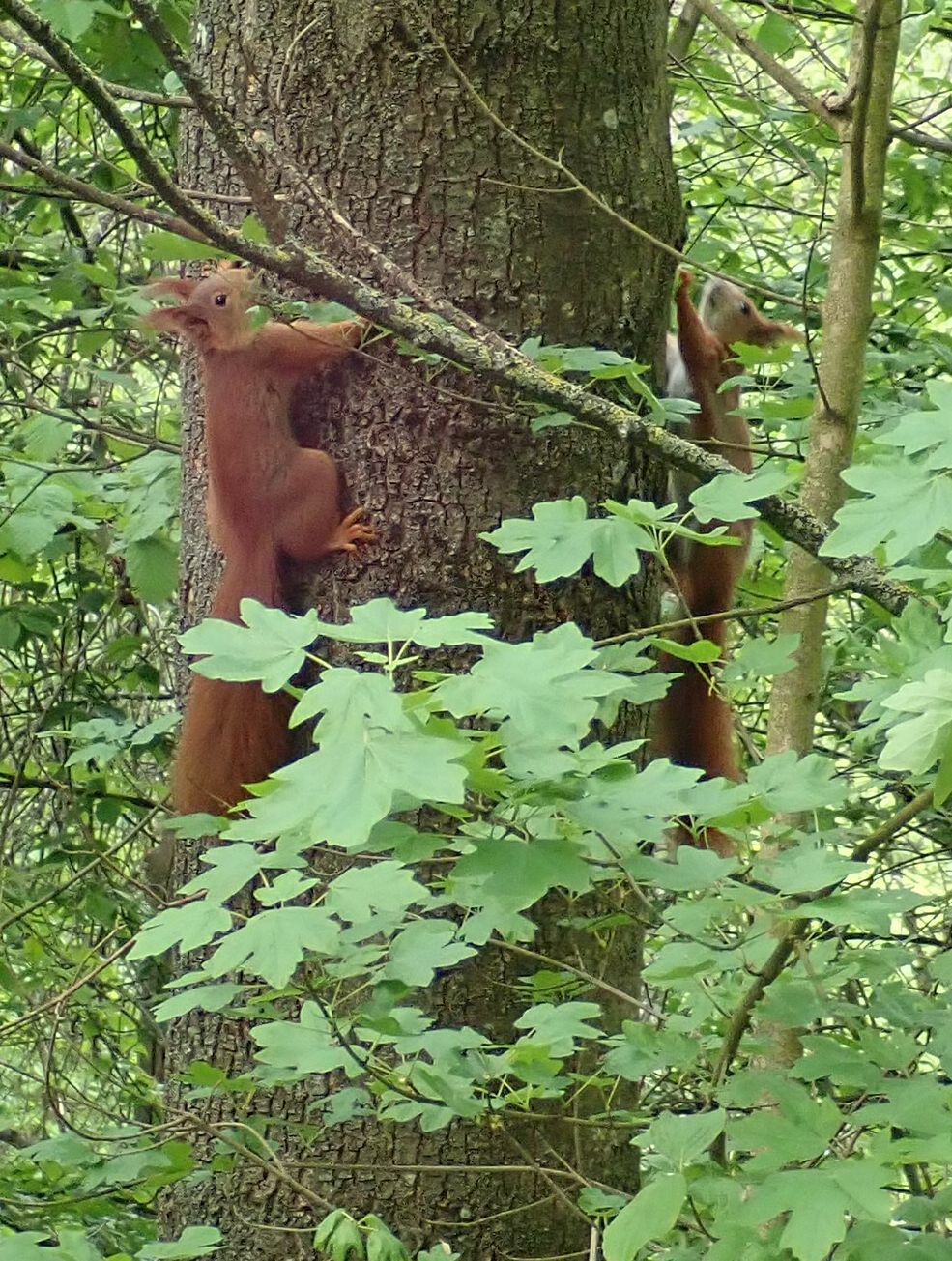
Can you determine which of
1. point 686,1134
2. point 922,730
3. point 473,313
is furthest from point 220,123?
point 686,1134

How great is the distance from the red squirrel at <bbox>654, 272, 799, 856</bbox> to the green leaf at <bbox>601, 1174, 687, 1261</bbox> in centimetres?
185

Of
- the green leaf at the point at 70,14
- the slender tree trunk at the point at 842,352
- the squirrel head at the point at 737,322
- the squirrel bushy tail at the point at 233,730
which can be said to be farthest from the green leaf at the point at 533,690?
the squirrel head at the point at 737,322

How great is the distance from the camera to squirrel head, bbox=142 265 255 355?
2.54 m

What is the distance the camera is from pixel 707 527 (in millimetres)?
3662

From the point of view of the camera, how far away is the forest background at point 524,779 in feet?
3.79

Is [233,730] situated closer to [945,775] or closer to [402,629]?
[402,629]

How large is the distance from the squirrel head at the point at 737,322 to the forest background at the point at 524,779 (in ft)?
1.20

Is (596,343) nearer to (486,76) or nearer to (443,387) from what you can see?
(443,387)

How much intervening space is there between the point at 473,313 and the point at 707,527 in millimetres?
1719

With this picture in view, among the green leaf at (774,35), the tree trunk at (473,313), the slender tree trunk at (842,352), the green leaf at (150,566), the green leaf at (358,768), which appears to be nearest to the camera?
the green leaf at (358,768)

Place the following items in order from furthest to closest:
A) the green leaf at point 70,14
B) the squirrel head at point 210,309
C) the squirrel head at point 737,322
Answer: the squirrel head at point 737,322, the squirrel head at point 210,309, the green leaf at point 70,14

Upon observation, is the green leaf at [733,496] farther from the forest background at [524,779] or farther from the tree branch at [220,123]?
the tree branch at [220,123]

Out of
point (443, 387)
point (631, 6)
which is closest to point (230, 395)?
point (443, 387)

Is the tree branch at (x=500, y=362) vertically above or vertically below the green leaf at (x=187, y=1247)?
above
